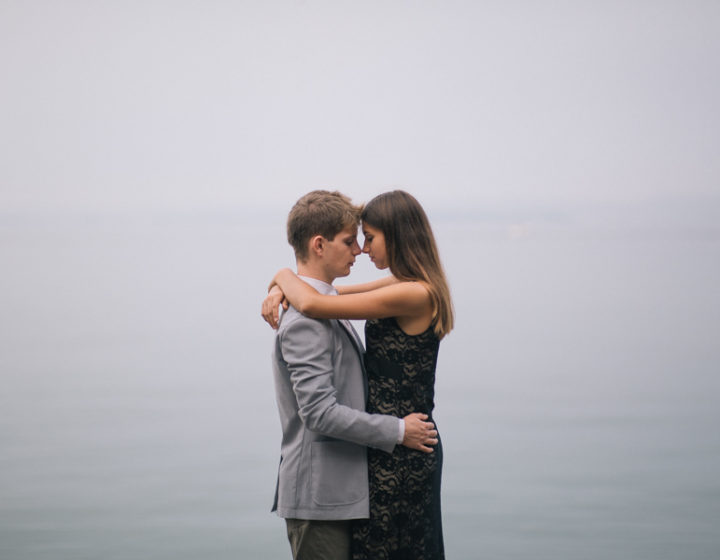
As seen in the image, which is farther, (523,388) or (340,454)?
(523,388)

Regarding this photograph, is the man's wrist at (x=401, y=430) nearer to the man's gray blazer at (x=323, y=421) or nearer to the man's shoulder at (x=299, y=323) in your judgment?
the man's gray blazer at (x=323, y=421)

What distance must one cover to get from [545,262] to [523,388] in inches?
153

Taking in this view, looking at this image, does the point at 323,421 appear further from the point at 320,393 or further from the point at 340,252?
the point at 340,252

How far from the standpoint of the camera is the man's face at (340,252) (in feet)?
5.77

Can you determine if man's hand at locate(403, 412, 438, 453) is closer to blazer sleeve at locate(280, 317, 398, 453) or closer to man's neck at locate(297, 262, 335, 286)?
blazer sleeve at locate(280, 317, 398, 453)

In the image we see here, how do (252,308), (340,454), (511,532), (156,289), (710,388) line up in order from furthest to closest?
(156,289) < (252,308) < (710,388) < (511,532) < (340,454)

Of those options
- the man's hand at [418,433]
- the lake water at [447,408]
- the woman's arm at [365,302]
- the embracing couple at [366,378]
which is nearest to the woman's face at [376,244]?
the embracing couple at [366,378]

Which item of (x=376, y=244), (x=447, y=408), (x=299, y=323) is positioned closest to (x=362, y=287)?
(x=376, y=244)

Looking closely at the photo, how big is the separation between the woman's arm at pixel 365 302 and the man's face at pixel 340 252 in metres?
0.08

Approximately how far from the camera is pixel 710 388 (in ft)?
19.8

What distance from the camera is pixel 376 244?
179 cm

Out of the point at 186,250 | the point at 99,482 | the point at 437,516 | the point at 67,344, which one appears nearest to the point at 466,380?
the point at 99,482

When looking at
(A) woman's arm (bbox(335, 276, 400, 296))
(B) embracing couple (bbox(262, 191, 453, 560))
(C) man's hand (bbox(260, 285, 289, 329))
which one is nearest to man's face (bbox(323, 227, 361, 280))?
(B) embracing couple (bbox(262, 191, 453, 560))

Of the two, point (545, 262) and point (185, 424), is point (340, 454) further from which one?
point (545, 262)
